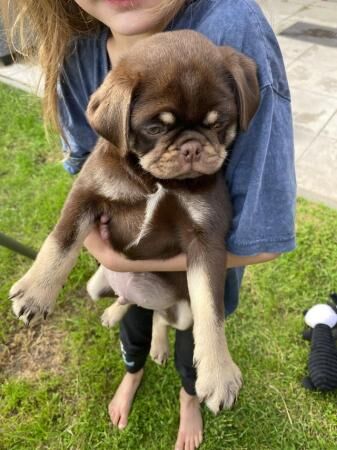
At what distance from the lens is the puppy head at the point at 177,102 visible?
1555 mm

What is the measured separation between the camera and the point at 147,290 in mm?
2088

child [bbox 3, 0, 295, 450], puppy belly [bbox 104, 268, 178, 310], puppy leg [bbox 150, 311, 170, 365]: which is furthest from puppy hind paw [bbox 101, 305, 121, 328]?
puppy belly [bbox 104, 268, 178, 310]

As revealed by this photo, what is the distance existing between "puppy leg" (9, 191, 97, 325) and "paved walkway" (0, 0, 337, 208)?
1497mm

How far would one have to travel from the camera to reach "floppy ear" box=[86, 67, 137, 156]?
5.10 ft

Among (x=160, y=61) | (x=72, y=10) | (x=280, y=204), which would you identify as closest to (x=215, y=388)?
(x=280, y=204)

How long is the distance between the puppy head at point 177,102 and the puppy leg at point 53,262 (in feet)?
1.26

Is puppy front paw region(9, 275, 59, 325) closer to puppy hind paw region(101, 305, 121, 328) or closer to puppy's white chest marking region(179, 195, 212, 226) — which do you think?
puppy's white chest marking region(179, 195, 212, 226)

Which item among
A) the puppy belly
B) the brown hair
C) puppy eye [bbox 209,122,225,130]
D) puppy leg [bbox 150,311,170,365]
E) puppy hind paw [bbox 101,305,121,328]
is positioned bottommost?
puppy leg [bbox 150,311,170,365]

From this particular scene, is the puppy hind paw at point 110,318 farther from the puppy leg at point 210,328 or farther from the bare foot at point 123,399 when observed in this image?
the puppy leg at point 210,328

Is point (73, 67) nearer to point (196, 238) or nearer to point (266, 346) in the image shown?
point (196, 238)

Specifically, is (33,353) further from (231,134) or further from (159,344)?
(231,134)

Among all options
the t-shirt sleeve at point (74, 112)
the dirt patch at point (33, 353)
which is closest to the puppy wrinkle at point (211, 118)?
the t-shirt sleeve at point (74, 112)

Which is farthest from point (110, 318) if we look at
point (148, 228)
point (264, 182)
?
point (264, 182)

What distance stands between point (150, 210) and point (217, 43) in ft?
Result: 2.12
